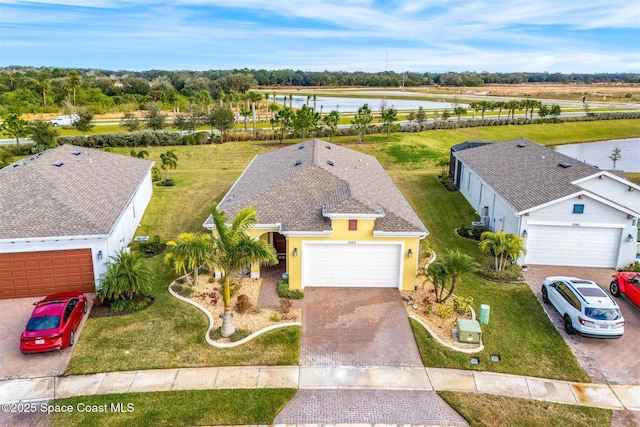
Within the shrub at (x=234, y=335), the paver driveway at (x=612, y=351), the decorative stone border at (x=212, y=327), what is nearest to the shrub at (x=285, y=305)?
the decorative stone border at (x=212, y=327)

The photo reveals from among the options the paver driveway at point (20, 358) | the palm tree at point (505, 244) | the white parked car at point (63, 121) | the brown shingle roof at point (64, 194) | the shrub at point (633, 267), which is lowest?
the paver driveway at point (20, 358)

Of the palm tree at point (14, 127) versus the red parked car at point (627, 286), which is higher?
the palm tree at point (14, 127)

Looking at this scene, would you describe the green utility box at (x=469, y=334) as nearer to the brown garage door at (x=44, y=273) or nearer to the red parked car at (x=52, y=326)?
the red parked car at (x=52, y=326)

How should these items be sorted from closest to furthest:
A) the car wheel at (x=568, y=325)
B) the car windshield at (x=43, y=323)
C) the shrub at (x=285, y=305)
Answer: the car windshield at (x=43, y=323) → the car wheel at (x=568, y=325) → the shrub at (x=285, y=305)

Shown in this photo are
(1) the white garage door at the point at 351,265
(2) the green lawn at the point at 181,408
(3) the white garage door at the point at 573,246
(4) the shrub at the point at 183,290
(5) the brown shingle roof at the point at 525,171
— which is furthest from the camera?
(5) the brown shingle roof at the point at 525,171

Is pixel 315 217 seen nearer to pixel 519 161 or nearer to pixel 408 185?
pixel 519 161

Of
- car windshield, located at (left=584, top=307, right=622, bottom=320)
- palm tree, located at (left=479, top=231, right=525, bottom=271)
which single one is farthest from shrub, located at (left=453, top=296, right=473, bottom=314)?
car windshield, located at (left=584, top=307, right=622, bottom=320)

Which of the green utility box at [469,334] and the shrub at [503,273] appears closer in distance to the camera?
the green utility box at [469,334]
